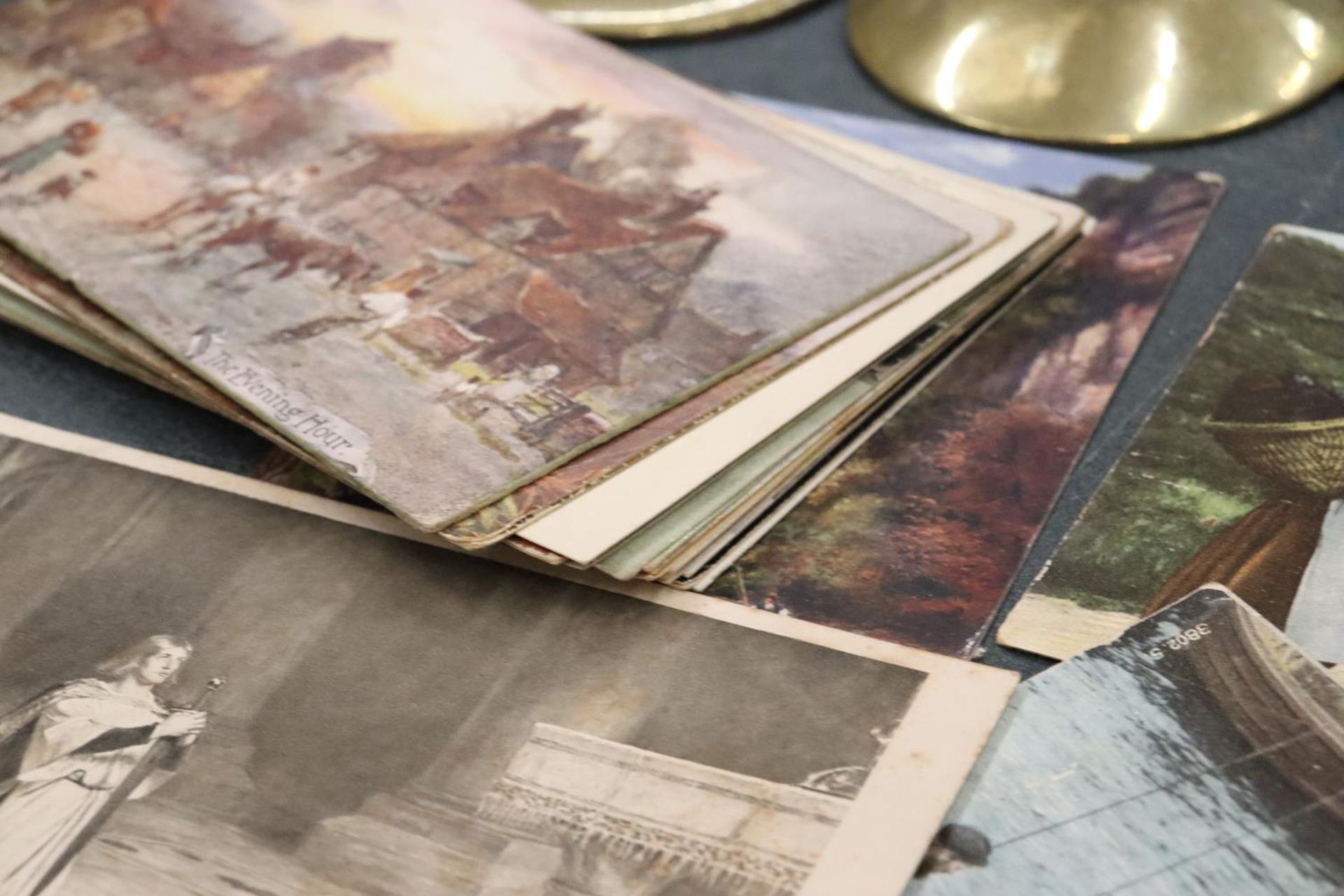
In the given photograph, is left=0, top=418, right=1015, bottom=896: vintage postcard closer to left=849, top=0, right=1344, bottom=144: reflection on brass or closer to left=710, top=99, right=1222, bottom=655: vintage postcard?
left=710, top=99, right=1222, bottom=655: vintage postcard

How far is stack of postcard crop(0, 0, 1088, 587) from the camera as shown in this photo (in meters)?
0.60

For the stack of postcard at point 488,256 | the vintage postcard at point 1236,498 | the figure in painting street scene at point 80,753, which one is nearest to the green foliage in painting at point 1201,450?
the vintage postcard at point 1236,498

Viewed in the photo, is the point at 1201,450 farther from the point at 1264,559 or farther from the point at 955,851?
the point at 955,851

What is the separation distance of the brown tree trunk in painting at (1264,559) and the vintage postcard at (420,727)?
11 cm

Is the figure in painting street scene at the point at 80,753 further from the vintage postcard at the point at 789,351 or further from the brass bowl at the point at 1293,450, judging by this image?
the brass bowl at the point at 1293,450

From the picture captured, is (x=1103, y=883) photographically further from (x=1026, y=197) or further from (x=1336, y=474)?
(x=1026, y=197)

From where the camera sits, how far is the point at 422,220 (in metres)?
0.74

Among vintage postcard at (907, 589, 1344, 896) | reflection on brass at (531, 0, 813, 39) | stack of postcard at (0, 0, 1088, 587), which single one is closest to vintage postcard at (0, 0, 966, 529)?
stack of postcard at (0, 0, 1088, 587)

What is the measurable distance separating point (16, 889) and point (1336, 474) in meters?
0.54

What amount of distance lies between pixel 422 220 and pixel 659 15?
1.14ft

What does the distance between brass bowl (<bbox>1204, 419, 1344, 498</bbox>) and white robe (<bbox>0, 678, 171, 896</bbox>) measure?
0.47 metres

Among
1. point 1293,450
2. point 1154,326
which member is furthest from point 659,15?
point 1293,450

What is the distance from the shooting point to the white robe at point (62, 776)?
50 centimetres

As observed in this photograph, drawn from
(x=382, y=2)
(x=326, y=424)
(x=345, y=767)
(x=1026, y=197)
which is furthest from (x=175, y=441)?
(x=1026, y=197)
